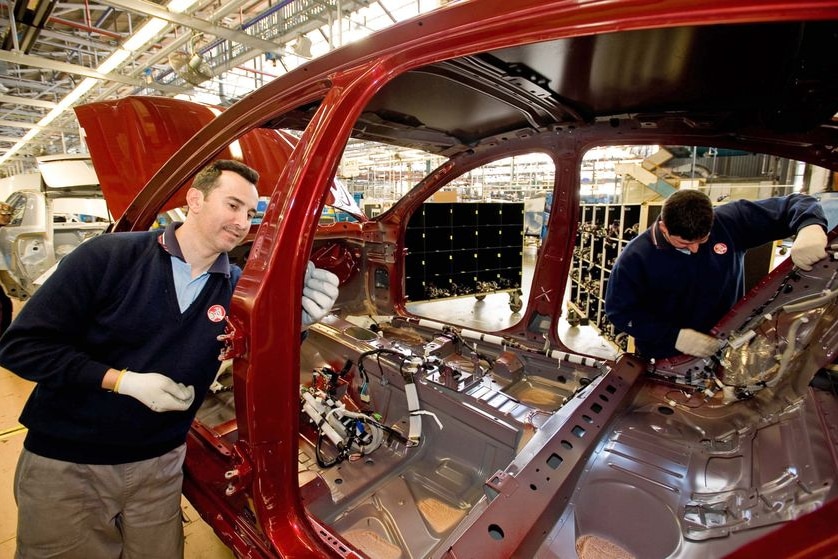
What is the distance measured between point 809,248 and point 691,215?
17.2 inches

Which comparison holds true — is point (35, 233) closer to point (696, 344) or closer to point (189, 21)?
point (189, 21)

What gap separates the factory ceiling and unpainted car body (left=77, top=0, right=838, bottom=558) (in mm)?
3272

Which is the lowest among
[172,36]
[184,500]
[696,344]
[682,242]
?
[184,500]

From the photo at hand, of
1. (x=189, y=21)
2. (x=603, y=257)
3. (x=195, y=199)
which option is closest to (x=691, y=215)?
(x=195, y=199)

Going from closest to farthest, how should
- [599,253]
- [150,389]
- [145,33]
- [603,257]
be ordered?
1. [150,389]
2. [145,33]
3. [603,257]
4. [599,253]

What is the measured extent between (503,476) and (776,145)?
179cm

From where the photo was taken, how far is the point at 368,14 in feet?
19.6

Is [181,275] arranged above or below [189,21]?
below

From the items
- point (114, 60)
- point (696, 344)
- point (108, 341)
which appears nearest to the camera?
point (108, 341)

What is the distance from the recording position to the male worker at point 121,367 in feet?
3.94

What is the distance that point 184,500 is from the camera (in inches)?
88.7

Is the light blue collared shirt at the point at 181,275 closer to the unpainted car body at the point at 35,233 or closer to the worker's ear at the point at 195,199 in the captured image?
the worker's ear at the point at 195,199

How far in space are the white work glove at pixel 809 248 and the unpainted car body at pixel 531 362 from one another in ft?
0.17

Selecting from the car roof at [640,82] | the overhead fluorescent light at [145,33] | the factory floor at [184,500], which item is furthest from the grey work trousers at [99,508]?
the overhead fluorescent light at [145,33]
